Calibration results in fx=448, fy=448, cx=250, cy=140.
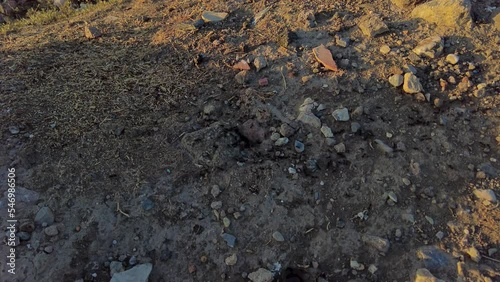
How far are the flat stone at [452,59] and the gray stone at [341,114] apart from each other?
957 millimetres

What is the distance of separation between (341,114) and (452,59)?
1.02 meters

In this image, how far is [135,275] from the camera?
274 cm

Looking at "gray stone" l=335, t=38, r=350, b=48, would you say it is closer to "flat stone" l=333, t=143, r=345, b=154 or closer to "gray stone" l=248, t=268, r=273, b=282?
"flat stone" l=333, t=143, r=345, b=154

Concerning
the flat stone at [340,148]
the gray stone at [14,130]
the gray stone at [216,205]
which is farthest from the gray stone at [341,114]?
the gray stone at [14,130]

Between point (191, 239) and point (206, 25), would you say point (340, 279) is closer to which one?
point (191, 239)

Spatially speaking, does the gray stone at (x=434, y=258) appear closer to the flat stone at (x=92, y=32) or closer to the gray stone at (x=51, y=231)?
the gray stone at (x=51, y=231)

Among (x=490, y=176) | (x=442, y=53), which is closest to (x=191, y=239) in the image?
(x=490, y=176)

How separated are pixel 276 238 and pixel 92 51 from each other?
99.3 inches

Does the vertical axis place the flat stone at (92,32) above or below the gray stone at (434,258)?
above

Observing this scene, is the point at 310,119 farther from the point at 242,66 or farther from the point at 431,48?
the point at 431,48

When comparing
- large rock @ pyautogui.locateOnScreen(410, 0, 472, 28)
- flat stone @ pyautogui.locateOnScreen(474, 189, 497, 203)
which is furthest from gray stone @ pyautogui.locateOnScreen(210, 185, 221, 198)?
large rock @ pyautogui.locateOnScreen(410, 0, 472, 28)

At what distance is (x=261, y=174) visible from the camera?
10.1ft

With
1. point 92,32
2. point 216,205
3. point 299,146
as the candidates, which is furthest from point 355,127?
point 92,32

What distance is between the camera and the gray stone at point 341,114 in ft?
10.8
